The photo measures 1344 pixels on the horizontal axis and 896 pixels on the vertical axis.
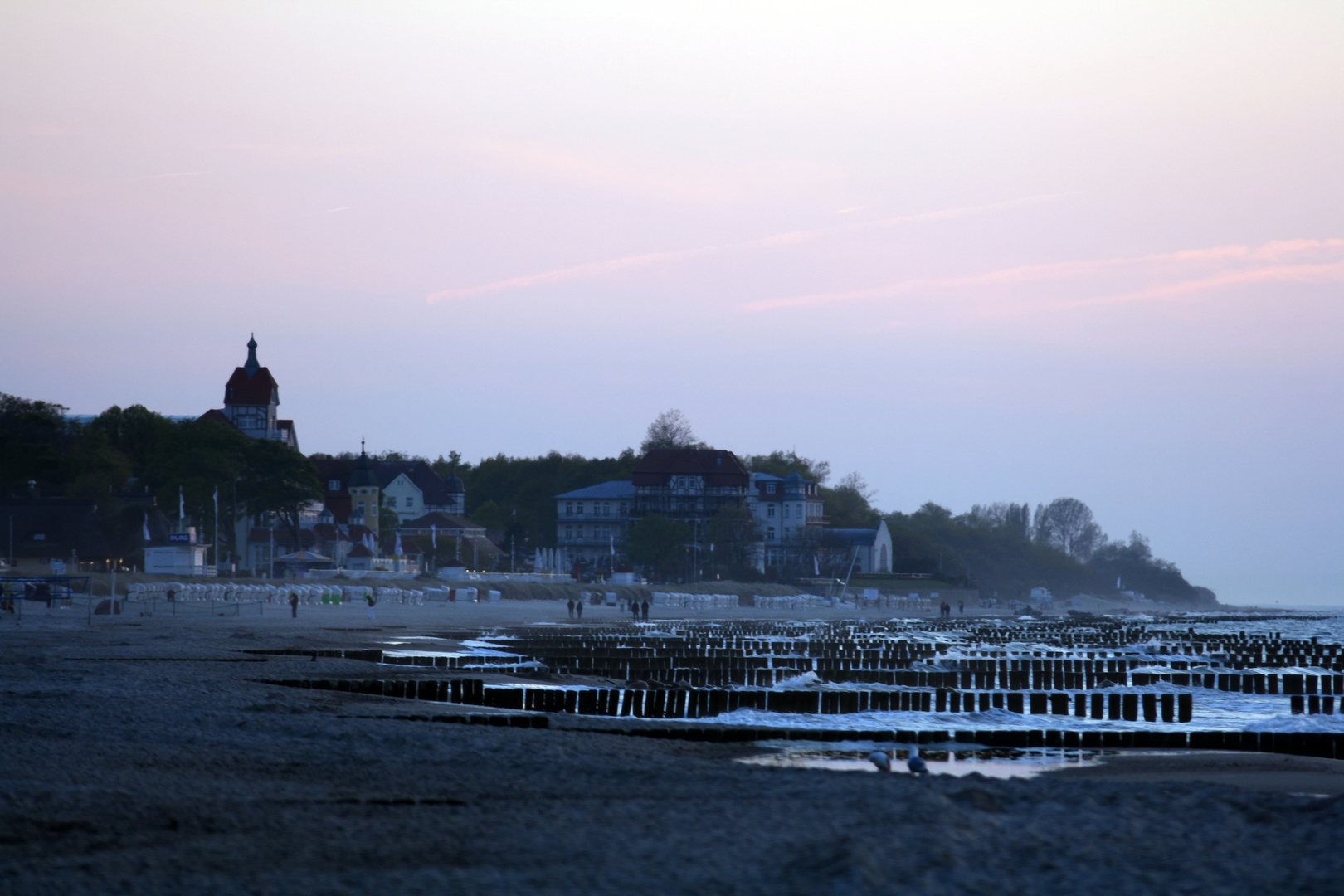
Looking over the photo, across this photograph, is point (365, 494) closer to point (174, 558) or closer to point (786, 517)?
point (786, 517)

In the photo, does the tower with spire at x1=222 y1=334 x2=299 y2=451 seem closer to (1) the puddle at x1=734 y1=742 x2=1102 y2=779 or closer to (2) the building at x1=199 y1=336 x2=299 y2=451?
(2) the building at x1=199 y1=336 x2=299 y2=451

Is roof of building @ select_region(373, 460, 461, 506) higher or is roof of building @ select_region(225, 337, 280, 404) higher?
roof of building @ select_region(225, 337, 280, 404)

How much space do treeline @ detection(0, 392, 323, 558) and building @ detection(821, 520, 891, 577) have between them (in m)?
62.2

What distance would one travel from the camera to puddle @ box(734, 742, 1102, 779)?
1586 cm

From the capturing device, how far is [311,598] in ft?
235

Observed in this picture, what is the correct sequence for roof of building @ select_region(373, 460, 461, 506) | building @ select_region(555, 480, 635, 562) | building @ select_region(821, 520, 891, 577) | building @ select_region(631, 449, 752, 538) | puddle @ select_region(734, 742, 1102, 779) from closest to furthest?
1. puddle @ select_region(734, 742, 1102, 779)
2. building @ select_region(631, 449, 752, 538)
3. building @ select_region(821, 520, 891, 577)
4. building @ select_region(555, 480, 635, 562)
5. roof of building @ select_region(373, 460, 461, 506)

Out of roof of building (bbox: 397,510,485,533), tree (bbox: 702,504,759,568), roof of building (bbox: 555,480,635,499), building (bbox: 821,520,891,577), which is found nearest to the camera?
tree (bbox: 702,504,759,568)

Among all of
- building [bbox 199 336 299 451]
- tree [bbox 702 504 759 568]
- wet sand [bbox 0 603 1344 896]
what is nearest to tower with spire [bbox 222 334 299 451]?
building [bbox 199 336 299 451]

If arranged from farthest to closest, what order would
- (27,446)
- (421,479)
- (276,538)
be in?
1. (421,479)
2. (276,538)
3. (27,446)

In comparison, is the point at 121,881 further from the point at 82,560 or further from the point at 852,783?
the point at 82,560

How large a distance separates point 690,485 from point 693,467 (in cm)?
215

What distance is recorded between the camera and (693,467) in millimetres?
146250

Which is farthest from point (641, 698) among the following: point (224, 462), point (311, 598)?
point (224, 462)

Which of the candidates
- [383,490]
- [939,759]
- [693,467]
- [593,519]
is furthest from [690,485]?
[939,759]
